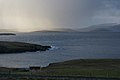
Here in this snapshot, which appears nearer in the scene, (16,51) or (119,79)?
(119,79)

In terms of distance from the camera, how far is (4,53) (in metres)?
142

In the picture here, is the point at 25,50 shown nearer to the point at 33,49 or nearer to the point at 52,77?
the point at 33,49

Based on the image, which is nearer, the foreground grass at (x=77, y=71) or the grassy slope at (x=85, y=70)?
the foreground grass at (x=77, y=71)

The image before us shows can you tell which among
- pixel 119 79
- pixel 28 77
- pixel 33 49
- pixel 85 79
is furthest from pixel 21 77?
pixel 33 49

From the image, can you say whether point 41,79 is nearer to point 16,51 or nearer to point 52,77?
point 52,77

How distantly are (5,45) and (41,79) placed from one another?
4482 inches

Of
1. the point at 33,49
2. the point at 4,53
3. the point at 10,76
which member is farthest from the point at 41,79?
the point at 33,49

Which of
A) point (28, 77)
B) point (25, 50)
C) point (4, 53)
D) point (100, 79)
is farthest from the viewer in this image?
point (25, 50)

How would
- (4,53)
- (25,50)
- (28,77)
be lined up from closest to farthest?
(28,77), (4,53), (25,50)

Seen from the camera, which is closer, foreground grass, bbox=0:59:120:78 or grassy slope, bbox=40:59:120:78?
foreground grass, bbox=0:59:120:78

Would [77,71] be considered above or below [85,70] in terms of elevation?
above

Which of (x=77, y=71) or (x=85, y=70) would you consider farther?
(x=85, y=70)

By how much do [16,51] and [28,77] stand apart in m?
101

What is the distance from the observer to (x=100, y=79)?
43.0 meters
